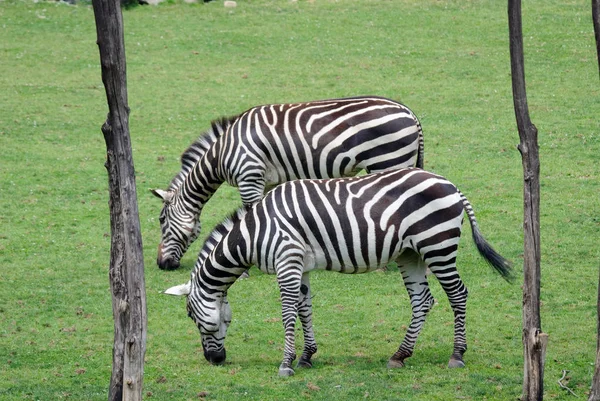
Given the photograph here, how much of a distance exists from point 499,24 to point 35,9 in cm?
1423

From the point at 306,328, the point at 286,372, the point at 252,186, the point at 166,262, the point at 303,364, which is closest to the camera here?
the point at 286,372

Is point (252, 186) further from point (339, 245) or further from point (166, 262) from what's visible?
point (339, 245)

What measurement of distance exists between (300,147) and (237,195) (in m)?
4.78

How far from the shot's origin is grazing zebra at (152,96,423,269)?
46.6 ft

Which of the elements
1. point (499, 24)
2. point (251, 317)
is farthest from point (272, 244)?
point (499, 24)

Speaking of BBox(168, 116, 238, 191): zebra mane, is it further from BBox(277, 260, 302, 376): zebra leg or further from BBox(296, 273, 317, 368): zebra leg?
BBox(277, 260, 302, 376): zebra leg

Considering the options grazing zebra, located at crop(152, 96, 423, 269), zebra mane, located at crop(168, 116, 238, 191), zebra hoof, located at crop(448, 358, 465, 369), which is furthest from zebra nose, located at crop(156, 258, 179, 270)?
zebra hoof, located at crop(448, 358, 465, 369)

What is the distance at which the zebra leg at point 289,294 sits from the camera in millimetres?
11075

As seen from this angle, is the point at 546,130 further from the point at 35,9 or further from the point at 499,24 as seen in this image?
the point at 35,9

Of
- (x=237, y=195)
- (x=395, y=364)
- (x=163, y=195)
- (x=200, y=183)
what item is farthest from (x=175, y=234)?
(x=395, y=364)

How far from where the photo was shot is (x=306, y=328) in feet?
37.8

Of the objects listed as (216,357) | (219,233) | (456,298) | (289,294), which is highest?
(219,233)

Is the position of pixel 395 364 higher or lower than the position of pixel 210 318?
lower

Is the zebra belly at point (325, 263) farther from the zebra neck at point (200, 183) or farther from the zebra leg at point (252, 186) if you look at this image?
the zebra neck at point (200, 183)
